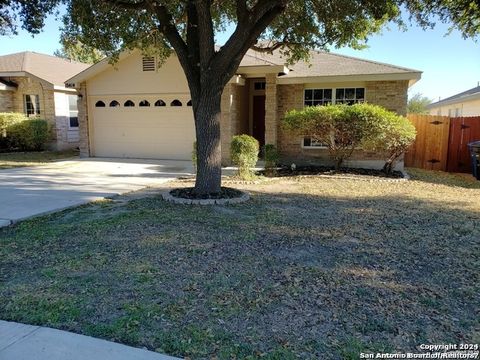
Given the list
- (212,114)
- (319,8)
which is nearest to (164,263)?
(212,114)

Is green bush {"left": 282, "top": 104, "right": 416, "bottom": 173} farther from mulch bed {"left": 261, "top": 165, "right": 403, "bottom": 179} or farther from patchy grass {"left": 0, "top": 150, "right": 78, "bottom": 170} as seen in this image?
patchy grass {"left": 0, "top": 150, "right": 78, "bottom": 170}

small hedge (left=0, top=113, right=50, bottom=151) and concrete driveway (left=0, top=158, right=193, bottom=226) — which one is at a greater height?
small hedge (left=0, top=113, right=50, bottom=151)

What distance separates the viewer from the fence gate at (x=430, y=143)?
14.5m

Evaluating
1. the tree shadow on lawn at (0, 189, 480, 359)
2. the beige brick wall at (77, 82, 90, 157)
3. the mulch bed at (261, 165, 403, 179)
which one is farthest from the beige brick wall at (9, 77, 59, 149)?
the tree shadow on lawn at (0, 189, 480, 359)

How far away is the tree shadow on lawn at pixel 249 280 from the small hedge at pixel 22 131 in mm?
13265

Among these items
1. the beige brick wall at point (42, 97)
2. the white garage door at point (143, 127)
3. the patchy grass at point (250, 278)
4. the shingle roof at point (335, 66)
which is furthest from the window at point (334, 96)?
the beige brick wall at point (42, 97)

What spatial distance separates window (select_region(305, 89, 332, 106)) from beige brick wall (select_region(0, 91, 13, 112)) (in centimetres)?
1501

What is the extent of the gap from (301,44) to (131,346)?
32.2 feet

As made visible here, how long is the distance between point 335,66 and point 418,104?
31726 mm

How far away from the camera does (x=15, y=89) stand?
797 inches

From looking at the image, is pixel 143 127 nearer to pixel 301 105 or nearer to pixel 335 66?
pixel 301 105

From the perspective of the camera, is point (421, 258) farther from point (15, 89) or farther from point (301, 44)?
point (15, 89)

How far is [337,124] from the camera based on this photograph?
11.8 m

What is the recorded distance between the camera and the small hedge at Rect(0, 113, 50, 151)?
18.4 meters
